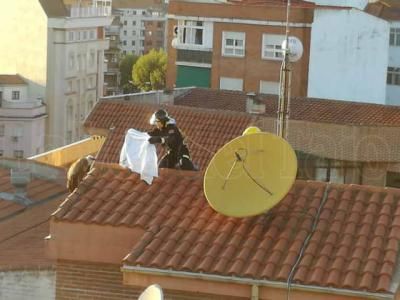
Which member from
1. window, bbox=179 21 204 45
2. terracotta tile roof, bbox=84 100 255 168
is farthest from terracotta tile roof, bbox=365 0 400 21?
terracotta tile roof, bbox=84 100 255 168

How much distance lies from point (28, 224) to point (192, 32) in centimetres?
2761

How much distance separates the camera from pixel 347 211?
31.5 feet

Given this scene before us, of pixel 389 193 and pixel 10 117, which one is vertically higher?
pixel 389 193

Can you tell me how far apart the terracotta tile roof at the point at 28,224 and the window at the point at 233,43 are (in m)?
23.2

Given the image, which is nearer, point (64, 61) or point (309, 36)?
point (309, 36)

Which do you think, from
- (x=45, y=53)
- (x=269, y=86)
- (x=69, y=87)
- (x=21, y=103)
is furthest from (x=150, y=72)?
(x=269, y=86)

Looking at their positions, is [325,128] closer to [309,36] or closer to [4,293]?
[4,293]

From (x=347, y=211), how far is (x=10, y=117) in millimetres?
52062

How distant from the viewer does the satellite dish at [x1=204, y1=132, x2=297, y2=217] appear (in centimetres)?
940

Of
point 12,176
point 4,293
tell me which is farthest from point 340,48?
point 4,293

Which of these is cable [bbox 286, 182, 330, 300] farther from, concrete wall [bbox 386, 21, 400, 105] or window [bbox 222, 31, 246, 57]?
concrete wall [bbox 386, 21, 400, 105]

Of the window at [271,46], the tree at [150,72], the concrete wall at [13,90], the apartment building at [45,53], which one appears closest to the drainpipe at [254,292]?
the window at [271,46]

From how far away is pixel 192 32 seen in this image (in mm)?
41344

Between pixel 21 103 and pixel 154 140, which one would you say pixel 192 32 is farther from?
pixel 154 140
